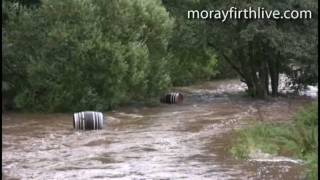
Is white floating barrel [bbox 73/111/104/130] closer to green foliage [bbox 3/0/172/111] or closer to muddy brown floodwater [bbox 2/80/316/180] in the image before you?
Result: muddy brown floodwater [bbox 2/80/316/180]

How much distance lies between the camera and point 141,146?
15.0m

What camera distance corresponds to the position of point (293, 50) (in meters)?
26.6

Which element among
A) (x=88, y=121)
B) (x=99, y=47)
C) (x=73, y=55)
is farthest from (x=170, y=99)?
(x=88, y=121)

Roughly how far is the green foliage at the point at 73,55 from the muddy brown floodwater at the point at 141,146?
0.93 m

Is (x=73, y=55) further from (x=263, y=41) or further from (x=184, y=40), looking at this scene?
(x=263, y=41)

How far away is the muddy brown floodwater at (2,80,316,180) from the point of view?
1141 cm

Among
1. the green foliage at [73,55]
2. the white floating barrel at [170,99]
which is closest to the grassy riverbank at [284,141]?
the green foliage at [73,55]

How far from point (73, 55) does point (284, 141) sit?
12.3 metres

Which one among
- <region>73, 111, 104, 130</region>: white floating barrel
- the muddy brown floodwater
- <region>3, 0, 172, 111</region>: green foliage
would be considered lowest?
the muddy brown floodwater

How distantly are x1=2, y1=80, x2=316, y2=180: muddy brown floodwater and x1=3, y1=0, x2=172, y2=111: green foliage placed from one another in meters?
0.93

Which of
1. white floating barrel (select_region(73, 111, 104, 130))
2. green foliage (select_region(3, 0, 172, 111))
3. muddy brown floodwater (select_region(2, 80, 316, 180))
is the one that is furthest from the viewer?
green foliage (select_region(3, 0, 172, 111))

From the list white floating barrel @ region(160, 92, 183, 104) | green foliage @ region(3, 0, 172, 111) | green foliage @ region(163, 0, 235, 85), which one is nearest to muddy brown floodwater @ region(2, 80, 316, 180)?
green foliage @ region(3, 0, 172, 111)

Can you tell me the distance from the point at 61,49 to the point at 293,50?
9.78m

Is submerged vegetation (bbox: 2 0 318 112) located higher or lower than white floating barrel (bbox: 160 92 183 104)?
higher
